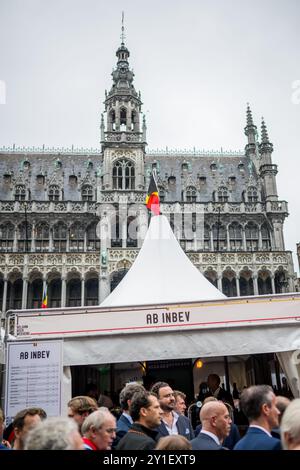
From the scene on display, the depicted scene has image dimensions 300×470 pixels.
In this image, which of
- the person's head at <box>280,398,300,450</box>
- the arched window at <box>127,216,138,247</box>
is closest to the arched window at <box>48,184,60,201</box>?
the arched window at <box>127,216,138,247</box>

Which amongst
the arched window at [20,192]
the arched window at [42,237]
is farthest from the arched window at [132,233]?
the arched window at [20,192]

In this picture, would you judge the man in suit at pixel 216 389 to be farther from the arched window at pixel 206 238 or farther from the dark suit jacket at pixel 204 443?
the arched window at pixel 206 238

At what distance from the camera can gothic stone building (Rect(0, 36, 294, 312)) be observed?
1075 inches

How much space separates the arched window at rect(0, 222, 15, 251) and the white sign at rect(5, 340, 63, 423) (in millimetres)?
23016

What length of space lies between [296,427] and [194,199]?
29.8 metres

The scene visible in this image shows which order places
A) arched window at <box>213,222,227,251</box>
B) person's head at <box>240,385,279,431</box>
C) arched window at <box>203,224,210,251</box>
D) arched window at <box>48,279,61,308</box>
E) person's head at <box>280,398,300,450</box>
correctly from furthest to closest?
1. arched window at <box>213,222,227,251</box>
2. arched window at <box>203,224,210,251</box>
3. arched window at <box>48,279,61,308</box>
4. person's head at <box>240,385,279,431</box>
5. person's head at <box>280,398,300,450</box>

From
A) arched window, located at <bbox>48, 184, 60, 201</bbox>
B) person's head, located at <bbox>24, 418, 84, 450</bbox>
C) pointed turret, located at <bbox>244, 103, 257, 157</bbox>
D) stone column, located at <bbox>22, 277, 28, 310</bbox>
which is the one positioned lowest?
person's head, located at <bbox>24, 418, 84, 450</bbox>

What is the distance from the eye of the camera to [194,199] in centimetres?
3216

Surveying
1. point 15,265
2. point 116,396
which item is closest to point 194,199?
point 15,265

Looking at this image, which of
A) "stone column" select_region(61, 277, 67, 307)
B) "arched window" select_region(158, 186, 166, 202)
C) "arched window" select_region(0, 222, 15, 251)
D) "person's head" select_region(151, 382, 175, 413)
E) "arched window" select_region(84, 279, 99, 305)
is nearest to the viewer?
"person's head" select_region(151, 382, 175, 413)

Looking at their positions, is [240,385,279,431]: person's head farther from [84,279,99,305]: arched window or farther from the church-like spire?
the church-like spire
